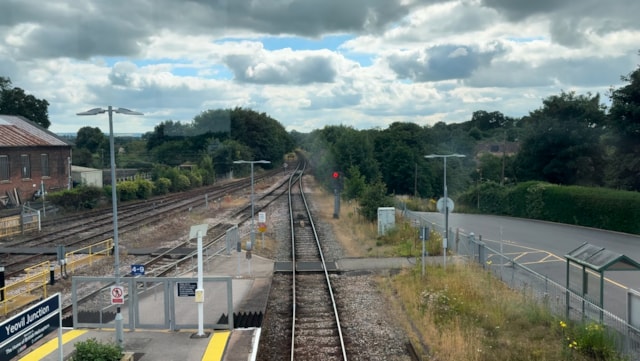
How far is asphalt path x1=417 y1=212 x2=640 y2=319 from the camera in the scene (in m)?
18.3

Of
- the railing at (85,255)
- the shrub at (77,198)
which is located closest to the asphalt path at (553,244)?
the railing at (85,255)

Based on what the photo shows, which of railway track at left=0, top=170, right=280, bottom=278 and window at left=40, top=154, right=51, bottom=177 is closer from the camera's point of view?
railway track at left=0, top=170, right=280, bottom=278

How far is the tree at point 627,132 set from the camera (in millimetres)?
37969

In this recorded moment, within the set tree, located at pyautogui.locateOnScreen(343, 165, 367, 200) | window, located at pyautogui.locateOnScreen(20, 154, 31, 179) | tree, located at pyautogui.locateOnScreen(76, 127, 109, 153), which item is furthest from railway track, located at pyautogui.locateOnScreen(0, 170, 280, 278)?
tree, located at pyautogui.locateOnScreen(76, 127, 109, 153)

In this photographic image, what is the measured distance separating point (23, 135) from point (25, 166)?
4357 mm

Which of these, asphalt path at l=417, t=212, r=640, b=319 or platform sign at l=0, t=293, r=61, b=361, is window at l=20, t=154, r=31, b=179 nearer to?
asphalt path at l=417, t=212, r=640, b=319

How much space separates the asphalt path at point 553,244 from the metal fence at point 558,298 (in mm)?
1097

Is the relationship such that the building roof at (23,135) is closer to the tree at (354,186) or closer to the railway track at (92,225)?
the railway track at (92,225)

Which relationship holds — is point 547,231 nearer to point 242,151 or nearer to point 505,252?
point 505,252

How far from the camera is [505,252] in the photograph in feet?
85.8

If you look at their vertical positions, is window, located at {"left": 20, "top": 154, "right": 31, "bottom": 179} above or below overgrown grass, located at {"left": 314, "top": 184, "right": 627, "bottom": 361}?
above

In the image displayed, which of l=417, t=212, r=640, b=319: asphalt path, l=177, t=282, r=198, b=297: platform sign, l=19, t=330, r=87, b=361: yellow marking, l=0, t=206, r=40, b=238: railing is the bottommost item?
l=417, t=212, r=640, b=319: asphalt path

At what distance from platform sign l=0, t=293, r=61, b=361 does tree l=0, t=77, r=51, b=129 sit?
7464cm

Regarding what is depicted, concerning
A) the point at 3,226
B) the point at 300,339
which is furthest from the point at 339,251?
the point at 3,226
